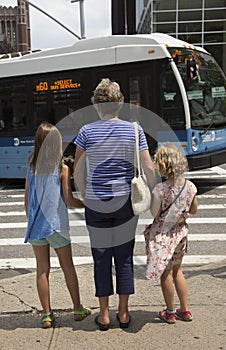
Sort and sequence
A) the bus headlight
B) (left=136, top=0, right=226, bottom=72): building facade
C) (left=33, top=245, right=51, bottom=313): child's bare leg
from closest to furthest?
(left=33, top=245, right=51, bottom=313): child's bare leg, the bus headlight, (left=136, top=0, right=226, bottom=72): building facade

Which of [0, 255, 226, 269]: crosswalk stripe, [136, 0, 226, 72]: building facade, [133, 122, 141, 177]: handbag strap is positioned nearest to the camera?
[133, 122, 141, 177]: handbag strap

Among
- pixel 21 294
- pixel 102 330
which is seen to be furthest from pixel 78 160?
pixel 21 294

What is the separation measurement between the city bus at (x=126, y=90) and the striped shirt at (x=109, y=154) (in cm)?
516

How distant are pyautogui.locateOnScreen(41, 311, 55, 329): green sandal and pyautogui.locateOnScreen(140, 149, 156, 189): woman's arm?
1.33m

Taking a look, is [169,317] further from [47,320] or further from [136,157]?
[136,157]

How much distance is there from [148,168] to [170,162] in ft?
0.57

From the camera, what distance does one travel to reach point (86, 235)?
664 centimetres

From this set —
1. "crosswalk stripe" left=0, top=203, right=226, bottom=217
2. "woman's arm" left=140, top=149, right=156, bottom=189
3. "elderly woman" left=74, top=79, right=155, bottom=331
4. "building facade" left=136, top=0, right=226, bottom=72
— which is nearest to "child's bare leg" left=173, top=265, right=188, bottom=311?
"elderly woman" left=74, top=79, right=155, bottom=331

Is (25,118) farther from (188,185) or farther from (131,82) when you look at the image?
(188,185)

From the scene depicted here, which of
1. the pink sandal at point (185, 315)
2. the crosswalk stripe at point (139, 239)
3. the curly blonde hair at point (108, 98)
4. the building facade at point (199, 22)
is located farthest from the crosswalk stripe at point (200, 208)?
the building facade at point (199, 22)

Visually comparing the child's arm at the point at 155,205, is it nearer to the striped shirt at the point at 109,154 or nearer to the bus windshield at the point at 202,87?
the striped shirt at the point at 109,154

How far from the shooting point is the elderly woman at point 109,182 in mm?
3537

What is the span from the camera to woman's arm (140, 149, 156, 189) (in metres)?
3.56

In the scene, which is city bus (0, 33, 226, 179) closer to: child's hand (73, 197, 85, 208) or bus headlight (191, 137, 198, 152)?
bus headlight (191, 137, 198, 152)
